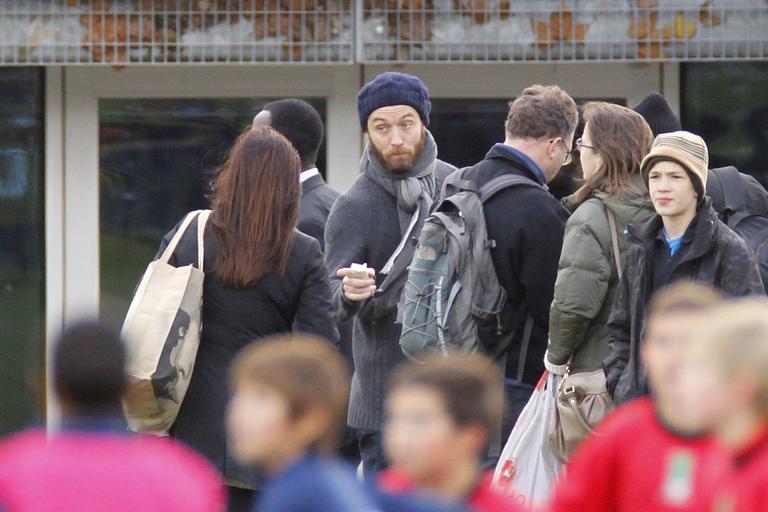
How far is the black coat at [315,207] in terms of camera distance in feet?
19.0

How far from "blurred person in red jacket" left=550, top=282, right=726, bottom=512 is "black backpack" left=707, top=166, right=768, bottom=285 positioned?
7.48 feet

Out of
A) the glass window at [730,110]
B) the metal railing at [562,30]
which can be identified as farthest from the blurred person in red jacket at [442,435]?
the glass window at [730,110]

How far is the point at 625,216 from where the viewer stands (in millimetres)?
4848

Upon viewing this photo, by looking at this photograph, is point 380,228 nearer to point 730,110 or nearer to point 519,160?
point 519,160

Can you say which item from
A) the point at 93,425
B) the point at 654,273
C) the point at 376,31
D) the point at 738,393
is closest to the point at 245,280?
the point at 654,273

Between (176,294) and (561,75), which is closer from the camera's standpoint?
(176,294)

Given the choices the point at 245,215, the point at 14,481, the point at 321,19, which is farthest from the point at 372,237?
the point at 14,481

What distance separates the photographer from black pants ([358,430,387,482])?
17.0 ft

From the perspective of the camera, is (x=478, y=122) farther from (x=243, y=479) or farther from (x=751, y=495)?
(x=751, y=495)

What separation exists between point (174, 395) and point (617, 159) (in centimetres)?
166

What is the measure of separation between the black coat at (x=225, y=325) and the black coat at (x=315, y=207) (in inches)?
41.0

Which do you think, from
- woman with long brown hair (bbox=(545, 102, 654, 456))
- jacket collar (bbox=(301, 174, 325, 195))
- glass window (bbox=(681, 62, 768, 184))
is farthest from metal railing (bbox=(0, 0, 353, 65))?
woman with long brown hair (bbox=(545, 102, 654, 456))

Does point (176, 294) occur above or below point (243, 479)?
above

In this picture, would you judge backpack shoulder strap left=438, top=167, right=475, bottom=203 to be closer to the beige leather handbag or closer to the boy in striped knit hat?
the beige leather handbag
